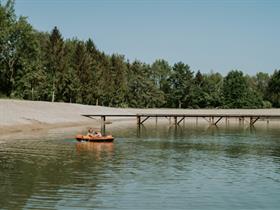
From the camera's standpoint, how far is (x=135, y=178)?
27.2m

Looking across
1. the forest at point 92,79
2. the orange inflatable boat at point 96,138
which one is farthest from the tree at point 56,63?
the orange inflatable boat at point 96,138

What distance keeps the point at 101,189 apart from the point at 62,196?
2.49 metres

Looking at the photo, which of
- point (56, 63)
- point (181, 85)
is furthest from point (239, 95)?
point (56, 63)

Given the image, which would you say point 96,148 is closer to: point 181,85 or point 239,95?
point 239,95

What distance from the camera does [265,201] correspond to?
2138 centimetres

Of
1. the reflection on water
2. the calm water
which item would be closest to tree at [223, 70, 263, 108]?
the reflection on water

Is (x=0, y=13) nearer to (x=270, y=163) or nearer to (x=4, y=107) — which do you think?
(x=4, y=107)

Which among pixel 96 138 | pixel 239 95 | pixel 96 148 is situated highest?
pixel 239 95

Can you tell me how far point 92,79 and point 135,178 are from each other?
101 meters

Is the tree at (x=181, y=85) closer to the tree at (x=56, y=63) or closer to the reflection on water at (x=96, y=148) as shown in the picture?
the tree at (x=56, y=63)

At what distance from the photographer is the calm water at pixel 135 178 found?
20859mm

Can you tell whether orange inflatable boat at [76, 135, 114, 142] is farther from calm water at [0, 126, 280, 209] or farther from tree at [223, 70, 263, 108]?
tree at [223, 70, 263, 108]

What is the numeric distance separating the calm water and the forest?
6399cm

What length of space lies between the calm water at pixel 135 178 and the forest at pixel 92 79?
6399 centimetres
